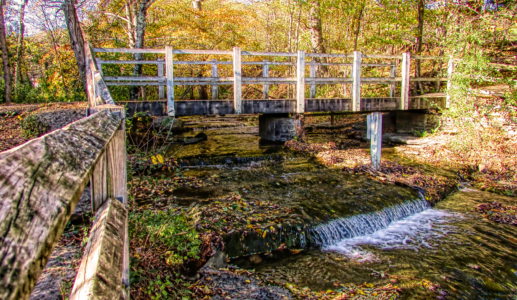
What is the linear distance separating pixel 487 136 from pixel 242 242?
25.0 feet

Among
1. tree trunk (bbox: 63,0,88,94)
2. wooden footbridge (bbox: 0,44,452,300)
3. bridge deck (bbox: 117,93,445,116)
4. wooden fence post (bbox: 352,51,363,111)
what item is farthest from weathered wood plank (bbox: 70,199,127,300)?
tree trunk (bbox: 63,0,88,94)

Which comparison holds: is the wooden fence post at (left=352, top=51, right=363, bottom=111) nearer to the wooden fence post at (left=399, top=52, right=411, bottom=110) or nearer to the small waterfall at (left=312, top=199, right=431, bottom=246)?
the wooden fence post at (left=399, top=52, right=411, bottom=110)

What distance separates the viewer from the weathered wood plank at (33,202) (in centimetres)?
63

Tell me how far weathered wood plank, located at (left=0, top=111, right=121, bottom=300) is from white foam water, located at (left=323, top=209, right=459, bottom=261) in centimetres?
482

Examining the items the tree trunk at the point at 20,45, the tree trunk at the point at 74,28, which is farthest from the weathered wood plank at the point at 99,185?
the tree trunk at the point at 20,45

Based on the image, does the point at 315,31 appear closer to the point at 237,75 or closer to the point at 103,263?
the point at 237,75

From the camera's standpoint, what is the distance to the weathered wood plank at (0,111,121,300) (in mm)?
633

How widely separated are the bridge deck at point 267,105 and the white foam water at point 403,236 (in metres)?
5.41

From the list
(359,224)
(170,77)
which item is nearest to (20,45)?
(170,77)

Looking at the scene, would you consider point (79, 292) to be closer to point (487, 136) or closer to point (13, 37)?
point (487, 136)

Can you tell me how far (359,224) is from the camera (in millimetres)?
6020

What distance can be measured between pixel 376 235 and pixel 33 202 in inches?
232

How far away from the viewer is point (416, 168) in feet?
30.0

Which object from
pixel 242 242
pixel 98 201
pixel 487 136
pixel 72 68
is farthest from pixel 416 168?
pixel 72 68
